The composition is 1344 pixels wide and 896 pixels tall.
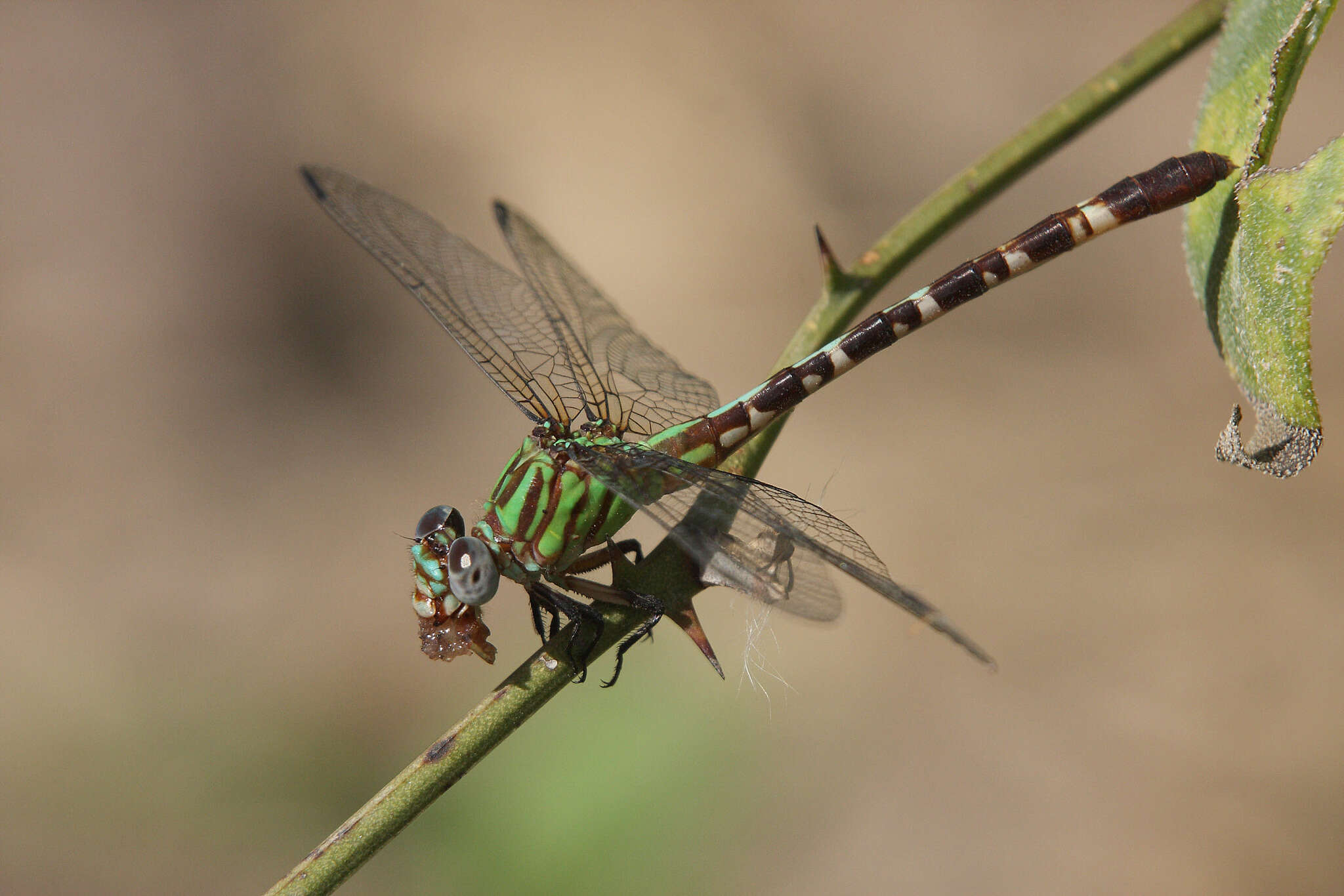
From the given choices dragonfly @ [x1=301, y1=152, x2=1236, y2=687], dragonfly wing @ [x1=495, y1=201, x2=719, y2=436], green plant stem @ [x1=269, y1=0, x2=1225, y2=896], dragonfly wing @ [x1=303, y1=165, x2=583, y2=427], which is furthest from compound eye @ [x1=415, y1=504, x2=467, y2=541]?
green plant stem @ [x1=269, y1=0, x2=1225, y2=896]

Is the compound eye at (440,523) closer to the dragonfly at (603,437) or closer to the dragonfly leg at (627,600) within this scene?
the dragonfly at (603,437)

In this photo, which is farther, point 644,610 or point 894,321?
point 894,321

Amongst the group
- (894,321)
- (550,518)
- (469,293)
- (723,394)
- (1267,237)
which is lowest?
(723,394)

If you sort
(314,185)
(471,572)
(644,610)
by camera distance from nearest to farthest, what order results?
1. (644,610)
2. (471,572)
3. (314,185)

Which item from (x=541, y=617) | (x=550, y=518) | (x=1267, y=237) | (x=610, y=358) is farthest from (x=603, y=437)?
(x=1267, y=237)

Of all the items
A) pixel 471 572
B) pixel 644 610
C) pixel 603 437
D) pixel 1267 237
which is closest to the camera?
pixel 1267 237

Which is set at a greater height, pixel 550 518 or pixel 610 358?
pixel 610 358

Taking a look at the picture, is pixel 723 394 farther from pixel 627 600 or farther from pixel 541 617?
pixel 627 600

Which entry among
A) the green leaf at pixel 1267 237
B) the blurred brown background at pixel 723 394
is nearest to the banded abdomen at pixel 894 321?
the green leaf at pixel 1267 237
